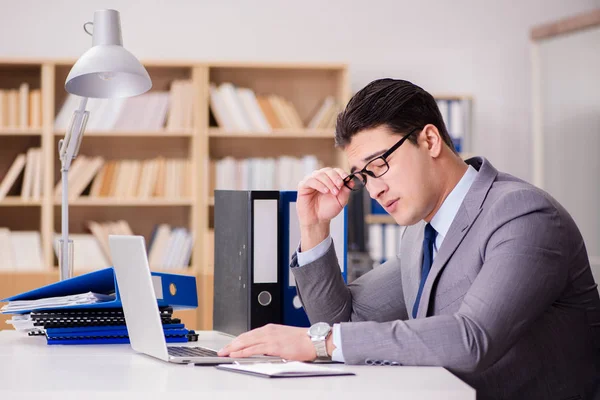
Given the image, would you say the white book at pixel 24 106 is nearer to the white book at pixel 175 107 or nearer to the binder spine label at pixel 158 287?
the white book at pixel 175 107

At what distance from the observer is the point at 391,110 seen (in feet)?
5.45

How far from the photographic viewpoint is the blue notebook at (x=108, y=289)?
1.81 meters

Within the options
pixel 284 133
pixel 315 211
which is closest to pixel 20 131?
pixel 284 133

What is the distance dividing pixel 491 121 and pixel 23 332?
156 inches

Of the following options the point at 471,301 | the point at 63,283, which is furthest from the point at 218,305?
A: the point at 471,301

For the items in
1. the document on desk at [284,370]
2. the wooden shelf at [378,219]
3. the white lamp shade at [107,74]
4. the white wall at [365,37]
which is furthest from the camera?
the white wall at [365,37]

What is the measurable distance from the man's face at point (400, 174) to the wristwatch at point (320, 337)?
38 centimetres

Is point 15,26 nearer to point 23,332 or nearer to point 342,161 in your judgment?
point 342,161

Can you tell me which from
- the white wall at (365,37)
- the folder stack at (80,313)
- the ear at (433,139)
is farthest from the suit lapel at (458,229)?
the white wall at (365,37)

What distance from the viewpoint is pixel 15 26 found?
498cm

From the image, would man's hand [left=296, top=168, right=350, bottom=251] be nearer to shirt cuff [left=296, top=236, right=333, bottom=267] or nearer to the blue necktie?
shirt cuff [left=296, top=236, right=333, bottom=267]

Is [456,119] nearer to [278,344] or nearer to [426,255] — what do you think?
[426,255]

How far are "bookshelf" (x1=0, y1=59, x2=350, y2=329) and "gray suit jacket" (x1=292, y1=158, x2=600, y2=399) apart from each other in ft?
9.76

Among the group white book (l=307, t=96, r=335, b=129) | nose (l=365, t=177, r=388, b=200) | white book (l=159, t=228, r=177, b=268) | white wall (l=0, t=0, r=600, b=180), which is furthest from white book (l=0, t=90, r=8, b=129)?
nose (l=365, t=177, r=388, b=200)
